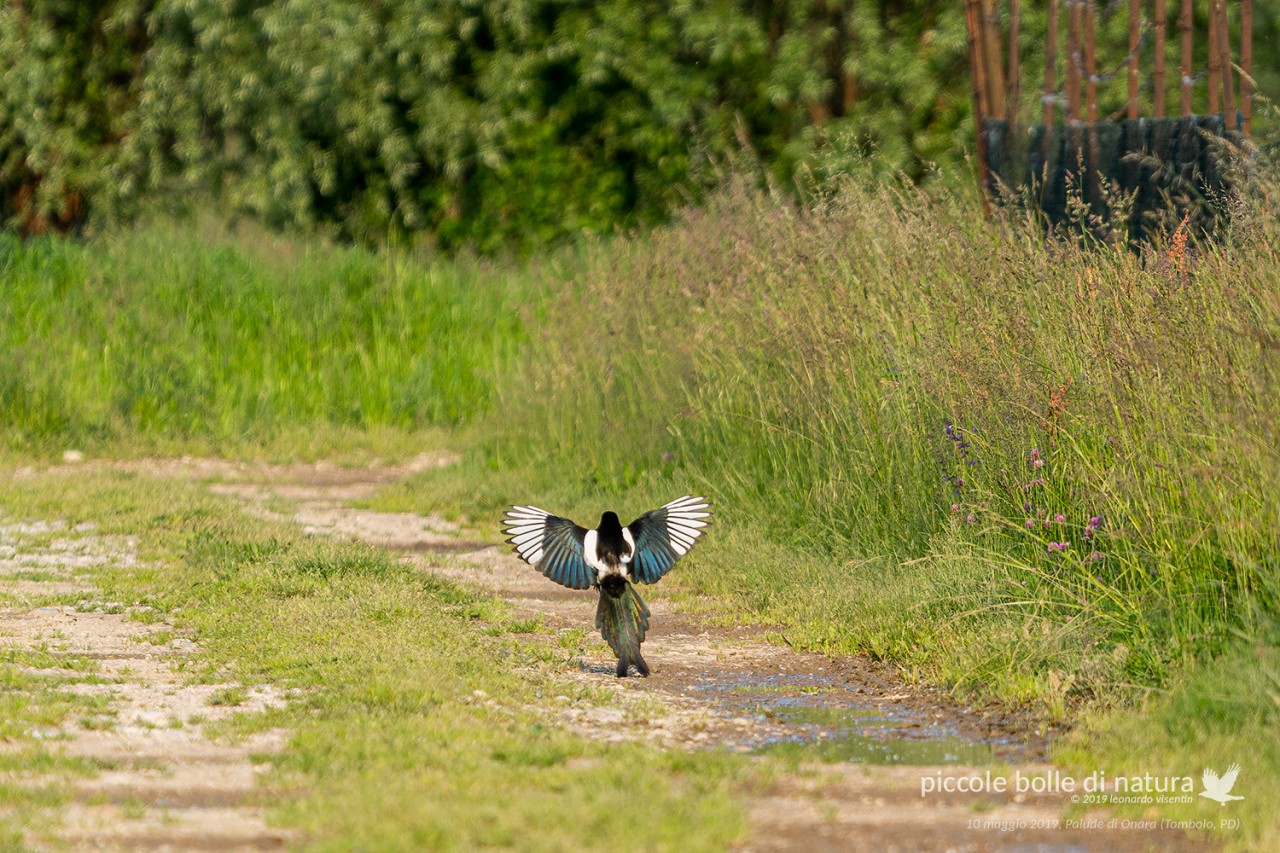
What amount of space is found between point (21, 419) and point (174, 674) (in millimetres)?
7294

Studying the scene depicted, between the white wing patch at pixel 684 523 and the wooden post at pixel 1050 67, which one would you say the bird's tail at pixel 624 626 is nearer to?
the white wing patch at pixel 684 523

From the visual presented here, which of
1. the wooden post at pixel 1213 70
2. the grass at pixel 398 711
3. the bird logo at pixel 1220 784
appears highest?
the wooden post at pixel 1213 70

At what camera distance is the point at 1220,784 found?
13.9 ft

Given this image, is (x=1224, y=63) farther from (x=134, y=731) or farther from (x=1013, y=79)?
(x=134, y=731)

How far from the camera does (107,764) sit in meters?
4.46

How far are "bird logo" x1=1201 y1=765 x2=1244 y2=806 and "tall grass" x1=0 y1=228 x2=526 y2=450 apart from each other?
9265 mm

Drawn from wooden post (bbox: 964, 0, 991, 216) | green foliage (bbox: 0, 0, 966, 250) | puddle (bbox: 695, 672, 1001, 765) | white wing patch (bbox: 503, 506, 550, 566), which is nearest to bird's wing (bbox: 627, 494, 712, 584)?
white wing patch (bbox: 503, 506, 550, 566)

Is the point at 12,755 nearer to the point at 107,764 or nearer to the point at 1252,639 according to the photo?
the point at 107,764

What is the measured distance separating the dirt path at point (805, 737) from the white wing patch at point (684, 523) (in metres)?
0.49

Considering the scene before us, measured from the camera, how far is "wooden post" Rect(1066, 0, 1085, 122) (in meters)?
9.05

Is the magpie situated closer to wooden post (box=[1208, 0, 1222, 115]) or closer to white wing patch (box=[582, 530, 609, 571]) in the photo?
white wing patch (box=[582, 530, 609, 571])

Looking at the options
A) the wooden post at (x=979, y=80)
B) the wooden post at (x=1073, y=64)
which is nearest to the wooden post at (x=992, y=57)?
the wooden post at (x=979, y=80)

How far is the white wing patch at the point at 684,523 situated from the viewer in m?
5.93

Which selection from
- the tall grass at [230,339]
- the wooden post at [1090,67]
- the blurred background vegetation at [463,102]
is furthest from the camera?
the blurred background vegetation at [463,102]
